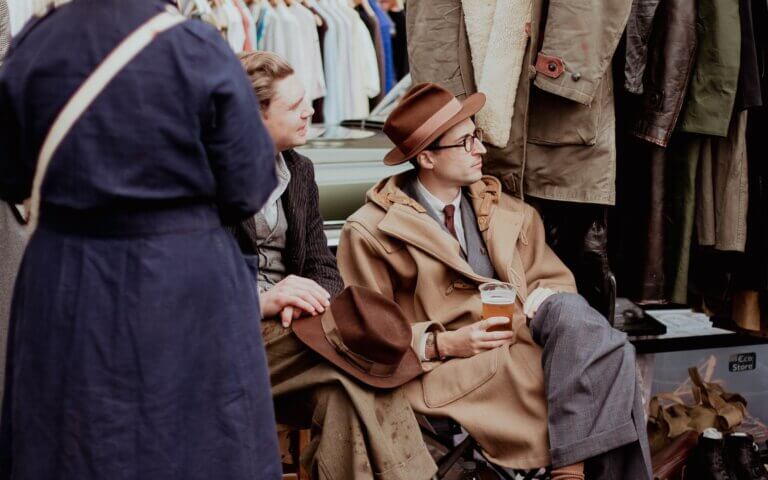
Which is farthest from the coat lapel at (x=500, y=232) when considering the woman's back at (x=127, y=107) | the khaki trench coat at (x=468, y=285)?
the woman's back at (x=127, y=107)

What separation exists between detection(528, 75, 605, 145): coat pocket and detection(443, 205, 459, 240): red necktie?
374 millimetres

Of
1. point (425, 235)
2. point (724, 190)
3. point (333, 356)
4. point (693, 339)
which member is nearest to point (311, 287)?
point (333, 356)

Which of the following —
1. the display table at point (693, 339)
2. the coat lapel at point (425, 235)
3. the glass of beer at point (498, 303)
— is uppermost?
the coat lapel at point (425, 235)

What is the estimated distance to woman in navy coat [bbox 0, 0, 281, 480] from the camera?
197 centimetres

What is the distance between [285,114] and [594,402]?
130cm

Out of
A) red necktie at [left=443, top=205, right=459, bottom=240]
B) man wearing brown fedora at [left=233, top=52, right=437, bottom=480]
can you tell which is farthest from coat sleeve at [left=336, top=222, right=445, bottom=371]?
red necktie at [left=443, top=205, right=459, bottom=240]

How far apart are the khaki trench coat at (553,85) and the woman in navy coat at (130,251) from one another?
144 centimetres

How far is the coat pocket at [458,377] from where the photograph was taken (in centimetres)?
309

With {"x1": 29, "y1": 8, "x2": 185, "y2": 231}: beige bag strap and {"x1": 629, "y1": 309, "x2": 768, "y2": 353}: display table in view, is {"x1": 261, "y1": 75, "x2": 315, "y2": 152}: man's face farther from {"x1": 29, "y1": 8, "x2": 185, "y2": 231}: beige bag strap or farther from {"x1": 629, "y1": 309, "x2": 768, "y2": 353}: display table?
{"x1": 629, "y1": 309, "x2": 768, "y2": 353}: display table

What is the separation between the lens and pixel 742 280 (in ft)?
12.2

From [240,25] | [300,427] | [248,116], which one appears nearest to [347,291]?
[300,427]

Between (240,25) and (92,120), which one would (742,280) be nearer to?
(92,120)

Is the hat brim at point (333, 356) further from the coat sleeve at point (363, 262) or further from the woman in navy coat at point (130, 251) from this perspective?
the woman in navy coat at point (130, 251)

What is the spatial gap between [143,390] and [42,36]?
2.50ft
